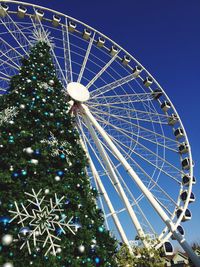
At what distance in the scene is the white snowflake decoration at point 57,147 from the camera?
606 centimetres

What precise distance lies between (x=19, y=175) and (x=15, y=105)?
1.90 meters

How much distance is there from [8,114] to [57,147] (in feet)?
4.11

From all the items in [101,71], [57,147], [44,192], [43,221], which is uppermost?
[101,71]

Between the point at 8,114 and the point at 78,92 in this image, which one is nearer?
the point at 8,114

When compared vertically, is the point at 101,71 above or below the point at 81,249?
above

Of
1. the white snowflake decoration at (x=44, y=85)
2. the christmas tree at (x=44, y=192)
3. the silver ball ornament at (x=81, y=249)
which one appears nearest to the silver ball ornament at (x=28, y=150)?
the christmas tree at (x=44, y=192)

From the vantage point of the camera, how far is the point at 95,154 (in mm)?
14945

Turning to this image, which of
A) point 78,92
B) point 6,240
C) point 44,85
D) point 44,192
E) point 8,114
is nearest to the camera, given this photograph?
point 6,240

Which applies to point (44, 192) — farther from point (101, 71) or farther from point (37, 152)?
point (101, 71)

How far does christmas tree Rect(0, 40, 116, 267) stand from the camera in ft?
15.5

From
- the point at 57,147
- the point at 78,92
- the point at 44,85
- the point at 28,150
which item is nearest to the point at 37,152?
the point at 28,150

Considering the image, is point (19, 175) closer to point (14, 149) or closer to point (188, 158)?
point (14, 149)

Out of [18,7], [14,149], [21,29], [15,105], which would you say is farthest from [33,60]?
[18,7]

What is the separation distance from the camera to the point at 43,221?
4957mm
